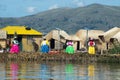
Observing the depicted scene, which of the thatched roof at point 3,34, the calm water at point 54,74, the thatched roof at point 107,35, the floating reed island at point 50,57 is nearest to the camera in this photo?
the calm water at point 54,74

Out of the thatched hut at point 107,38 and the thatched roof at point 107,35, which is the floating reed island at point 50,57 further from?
the thatched roof at point 107,35

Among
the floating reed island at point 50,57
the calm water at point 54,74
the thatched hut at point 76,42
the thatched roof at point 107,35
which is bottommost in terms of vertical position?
the calm water at point 54,74

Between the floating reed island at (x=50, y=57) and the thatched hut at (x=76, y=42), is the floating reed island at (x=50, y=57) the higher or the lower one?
the lower one

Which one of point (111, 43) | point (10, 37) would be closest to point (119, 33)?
point (111, 43)

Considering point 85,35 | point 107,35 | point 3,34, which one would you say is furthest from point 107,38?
point 3,34

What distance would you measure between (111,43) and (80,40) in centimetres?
493

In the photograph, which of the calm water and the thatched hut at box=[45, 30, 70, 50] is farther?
the thatched hut at box=[45, 30, 70, 50]

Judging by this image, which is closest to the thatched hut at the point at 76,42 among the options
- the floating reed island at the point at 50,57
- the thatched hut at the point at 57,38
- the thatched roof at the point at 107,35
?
the thatched hut at the point at 57,38

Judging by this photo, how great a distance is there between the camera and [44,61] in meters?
39.6

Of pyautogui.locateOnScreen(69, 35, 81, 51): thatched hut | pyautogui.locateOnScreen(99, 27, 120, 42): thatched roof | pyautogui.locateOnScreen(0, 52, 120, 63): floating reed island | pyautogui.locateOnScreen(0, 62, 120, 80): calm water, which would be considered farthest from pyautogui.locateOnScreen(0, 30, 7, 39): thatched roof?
pyautogui.locateOnScreen(0, 62, 120, 80): calm water

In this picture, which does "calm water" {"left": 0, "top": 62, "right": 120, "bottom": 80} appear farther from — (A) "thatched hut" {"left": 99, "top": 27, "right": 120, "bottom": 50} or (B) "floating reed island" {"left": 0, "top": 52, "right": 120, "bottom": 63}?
(A) "thatched hut" {"left": 99, "top": 27, "right": 120, "bottom": 50}

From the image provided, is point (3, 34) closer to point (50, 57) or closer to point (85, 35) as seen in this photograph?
point (85, 35)

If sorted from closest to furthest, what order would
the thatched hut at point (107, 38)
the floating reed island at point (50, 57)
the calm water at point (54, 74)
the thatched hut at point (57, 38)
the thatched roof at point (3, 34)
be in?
the calm water at point (54, 74) < the floating reed island at point (50, 57) < the thatched hut at point (107, 38) < the thatched roof at point (3, 34) < the thatched hut at point (57, 38)

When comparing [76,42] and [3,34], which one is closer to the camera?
[3,34]
